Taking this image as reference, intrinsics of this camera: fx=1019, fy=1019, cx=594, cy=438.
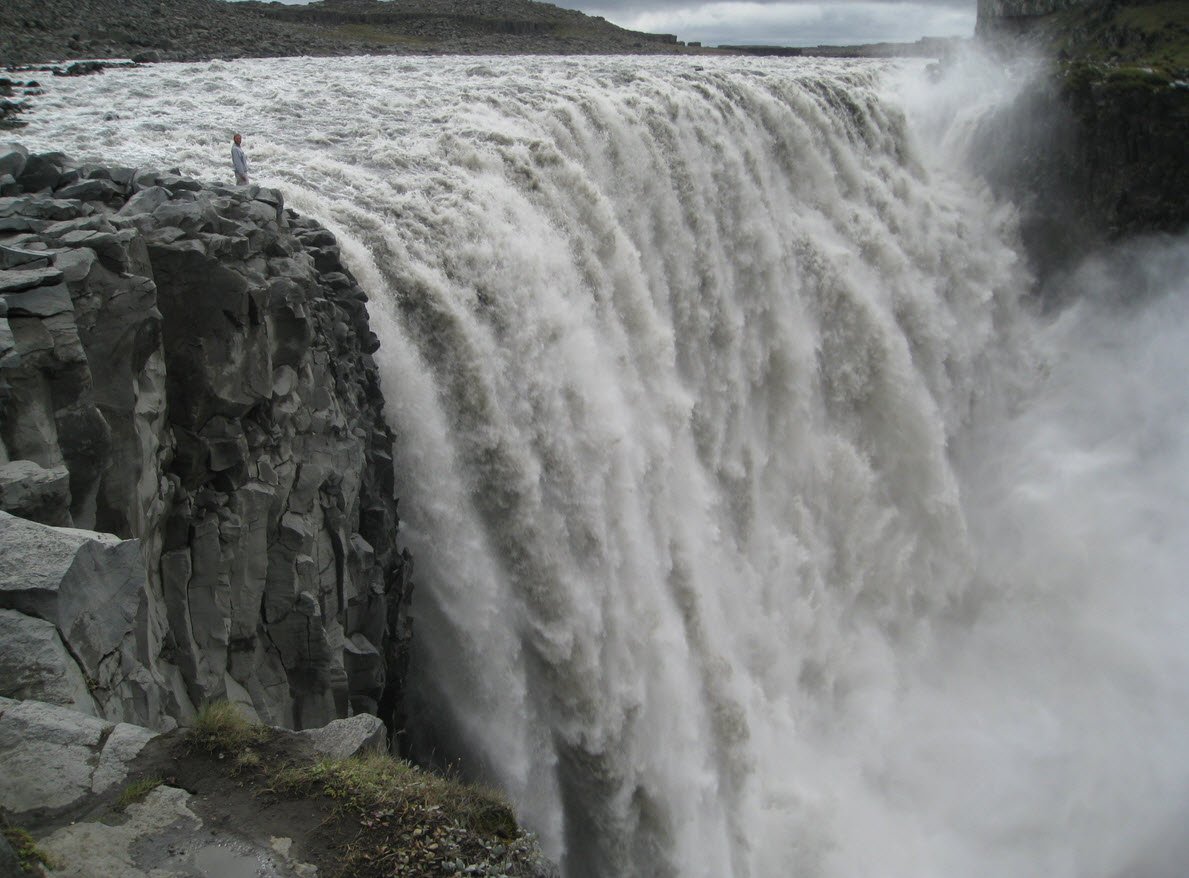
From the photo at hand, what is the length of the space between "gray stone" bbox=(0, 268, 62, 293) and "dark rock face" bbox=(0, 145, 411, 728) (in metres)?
0.03

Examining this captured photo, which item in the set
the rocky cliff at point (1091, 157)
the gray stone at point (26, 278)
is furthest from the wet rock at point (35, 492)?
the rocky cliff at point (1091, 157)

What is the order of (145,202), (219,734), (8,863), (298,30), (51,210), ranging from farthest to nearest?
(298,30)
(145,202)
(51,210)
(219,734)
(8,863)

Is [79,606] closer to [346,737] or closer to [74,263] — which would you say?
[346,737]

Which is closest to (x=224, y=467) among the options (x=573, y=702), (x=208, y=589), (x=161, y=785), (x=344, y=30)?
(x=208, y=589)

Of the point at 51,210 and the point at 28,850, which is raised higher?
the point at 51,210

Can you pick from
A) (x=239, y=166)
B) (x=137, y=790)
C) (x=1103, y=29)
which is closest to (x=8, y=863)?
(x=137, y=790)

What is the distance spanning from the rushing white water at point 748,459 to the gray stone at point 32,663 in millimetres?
7666

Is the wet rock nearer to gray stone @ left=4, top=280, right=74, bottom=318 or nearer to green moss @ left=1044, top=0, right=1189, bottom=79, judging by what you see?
gray stone @ left=4, top=280, right=74, bottom=318

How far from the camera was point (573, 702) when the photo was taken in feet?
51.9

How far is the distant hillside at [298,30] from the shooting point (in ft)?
109

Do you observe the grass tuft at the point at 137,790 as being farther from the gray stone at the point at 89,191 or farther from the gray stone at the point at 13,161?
the gray stone at the point at 13,161

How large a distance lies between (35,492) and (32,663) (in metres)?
1.63

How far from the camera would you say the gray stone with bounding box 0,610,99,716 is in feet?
22.2

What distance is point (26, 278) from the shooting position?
891 cm
